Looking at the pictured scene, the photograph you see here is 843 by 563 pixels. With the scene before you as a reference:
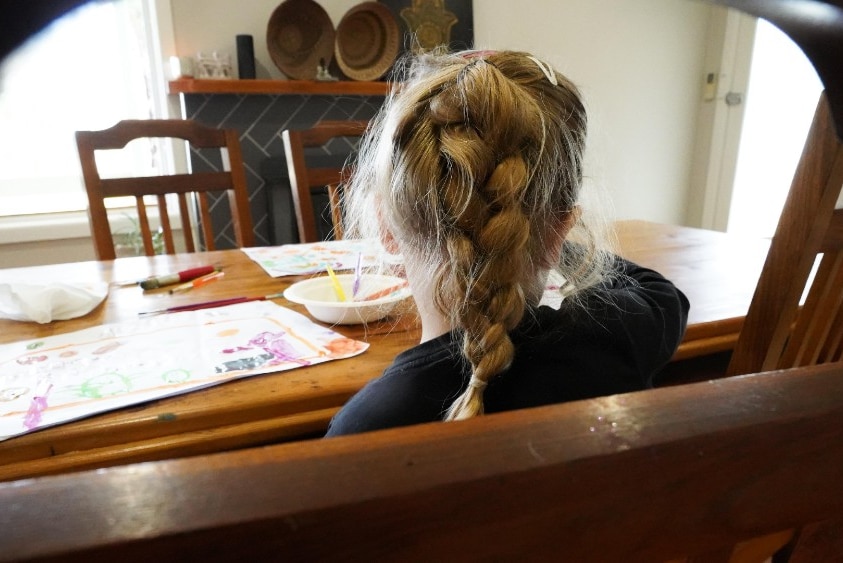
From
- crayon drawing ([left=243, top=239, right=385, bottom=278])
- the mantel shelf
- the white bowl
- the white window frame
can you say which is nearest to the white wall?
the mantel shelf

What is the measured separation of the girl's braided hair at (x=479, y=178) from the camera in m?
0.47

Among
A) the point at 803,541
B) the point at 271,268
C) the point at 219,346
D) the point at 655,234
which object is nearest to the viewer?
the point at 803,541

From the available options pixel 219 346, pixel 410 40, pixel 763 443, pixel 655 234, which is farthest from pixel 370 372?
pixel 410 40

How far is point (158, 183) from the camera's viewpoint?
4.78 ft

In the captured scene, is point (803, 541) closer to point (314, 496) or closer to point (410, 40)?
point (314, 496)

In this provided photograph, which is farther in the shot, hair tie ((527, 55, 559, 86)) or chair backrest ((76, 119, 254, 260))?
chair backrest ((76, 119, 254, 260))

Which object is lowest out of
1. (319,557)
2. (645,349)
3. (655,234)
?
(655,234)

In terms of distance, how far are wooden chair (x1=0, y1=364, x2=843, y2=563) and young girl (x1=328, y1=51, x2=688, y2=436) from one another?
0.28 m

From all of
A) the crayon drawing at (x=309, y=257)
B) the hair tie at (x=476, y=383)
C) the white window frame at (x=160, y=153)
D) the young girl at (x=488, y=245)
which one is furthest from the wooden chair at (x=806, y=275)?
the white window frame at (x=160, y=153)

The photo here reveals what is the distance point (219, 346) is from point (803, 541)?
2.11 ft

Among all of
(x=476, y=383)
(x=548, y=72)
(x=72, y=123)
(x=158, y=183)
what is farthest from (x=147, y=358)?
(x=72, y=123)

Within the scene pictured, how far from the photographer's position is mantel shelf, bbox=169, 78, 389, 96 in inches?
85.7

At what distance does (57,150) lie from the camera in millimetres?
2432

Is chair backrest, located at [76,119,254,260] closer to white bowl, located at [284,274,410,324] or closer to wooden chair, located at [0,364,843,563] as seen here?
white bowl, located at [284,274,410,324]
